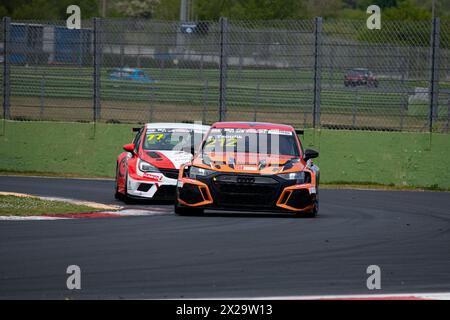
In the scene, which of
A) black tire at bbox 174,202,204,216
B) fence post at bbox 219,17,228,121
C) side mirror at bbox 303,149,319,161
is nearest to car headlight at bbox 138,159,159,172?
black tire at bbox 174,202,204,216

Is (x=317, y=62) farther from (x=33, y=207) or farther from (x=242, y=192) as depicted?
(x=33, y=207)

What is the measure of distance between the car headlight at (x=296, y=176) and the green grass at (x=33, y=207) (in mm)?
2661

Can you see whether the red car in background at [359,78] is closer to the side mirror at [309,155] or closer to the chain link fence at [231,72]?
the chain link fence at [231,72]

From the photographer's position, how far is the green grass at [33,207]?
555 inches

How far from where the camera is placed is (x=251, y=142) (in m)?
15.3

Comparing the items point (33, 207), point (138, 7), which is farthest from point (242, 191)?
point (138, 7)

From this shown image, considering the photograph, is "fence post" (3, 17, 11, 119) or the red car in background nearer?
the red car in background

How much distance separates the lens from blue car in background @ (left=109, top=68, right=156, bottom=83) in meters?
22.5

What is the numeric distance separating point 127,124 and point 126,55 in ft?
4.58

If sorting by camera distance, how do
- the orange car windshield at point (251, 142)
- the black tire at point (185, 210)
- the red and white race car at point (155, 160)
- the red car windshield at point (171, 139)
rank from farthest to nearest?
the red car windshield at point (171, 139)
the red and white race car at point (155, 160)
the orange car windshield at point (251, 142)
the black tire at point (185, 210)

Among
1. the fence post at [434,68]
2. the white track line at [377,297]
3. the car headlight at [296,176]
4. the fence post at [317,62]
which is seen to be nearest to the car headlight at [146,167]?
the car headlight at [296,176]

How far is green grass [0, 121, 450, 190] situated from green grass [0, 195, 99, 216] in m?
6.44

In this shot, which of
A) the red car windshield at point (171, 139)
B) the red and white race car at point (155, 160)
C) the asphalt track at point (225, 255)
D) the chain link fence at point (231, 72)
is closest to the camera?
the asphalt track at point (225, 255)

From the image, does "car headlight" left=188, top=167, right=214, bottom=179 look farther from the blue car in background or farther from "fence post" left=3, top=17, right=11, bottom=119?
"fence post" left=3, top=17, right=11, bottom=119
